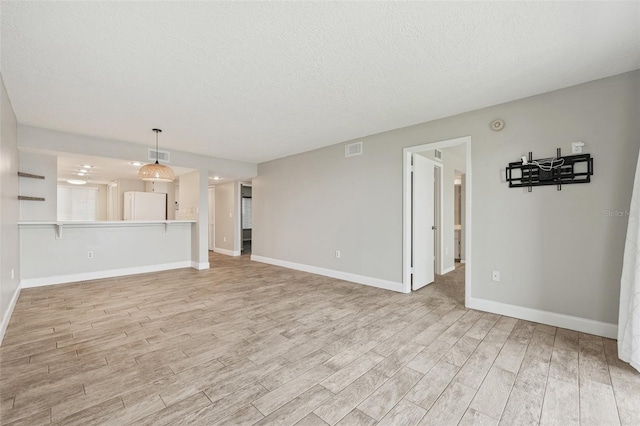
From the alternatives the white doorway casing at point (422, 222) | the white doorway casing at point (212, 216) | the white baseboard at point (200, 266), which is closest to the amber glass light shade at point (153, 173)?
the white baseboard at point (200, 266)

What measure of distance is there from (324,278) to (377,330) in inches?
91.3

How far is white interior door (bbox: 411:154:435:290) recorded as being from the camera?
427cm

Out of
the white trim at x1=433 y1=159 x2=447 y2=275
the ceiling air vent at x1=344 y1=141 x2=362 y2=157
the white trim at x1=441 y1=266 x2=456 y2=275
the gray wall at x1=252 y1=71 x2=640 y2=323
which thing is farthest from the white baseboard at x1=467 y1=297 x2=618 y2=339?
the ceiling air vent at x1=344 y1=141 x2=362 y2=157

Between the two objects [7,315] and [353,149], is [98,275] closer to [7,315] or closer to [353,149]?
[7,315]

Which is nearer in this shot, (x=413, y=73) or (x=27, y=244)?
(x=413, y=73)

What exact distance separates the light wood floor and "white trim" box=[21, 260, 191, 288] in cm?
124

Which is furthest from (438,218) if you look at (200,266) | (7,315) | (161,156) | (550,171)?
(7,315)

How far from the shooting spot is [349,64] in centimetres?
243

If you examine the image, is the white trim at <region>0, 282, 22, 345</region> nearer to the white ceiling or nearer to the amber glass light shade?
the amber glass light shade

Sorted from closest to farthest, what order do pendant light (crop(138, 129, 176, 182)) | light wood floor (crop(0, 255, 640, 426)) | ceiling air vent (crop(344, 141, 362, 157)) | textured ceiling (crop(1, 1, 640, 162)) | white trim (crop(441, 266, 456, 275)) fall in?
light wood floor (crop(0, 255, 640, 426)), textured ceiling (crop(1, 1, 640, 162)), pendant light (crop(138, 129, 176, 182)), ceiling air vent (crop(344, 141, 362, 157)), white trim (crop(441, 266, 456, 275))

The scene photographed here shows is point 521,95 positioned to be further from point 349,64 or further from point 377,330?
point 377,330

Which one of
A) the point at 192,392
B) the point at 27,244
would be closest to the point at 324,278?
the point at 192,392

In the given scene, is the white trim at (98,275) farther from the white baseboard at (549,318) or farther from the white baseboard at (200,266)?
the white baseboard at (549,318)

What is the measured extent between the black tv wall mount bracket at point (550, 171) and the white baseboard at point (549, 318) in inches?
52.8
